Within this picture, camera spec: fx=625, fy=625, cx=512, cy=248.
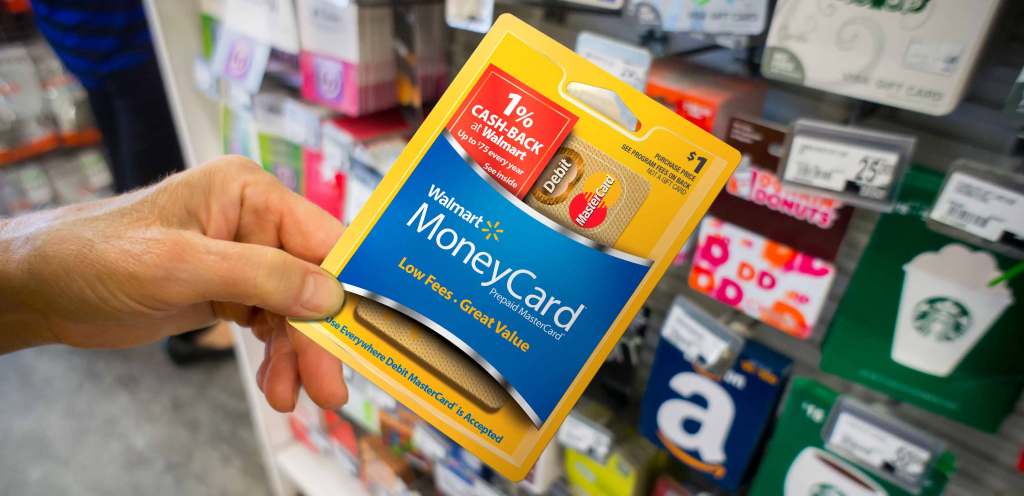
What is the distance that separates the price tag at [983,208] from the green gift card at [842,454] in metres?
0.26

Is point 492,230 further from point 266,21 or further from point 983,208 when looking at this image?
point 266,21

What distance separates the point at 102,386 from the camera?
7.91ft

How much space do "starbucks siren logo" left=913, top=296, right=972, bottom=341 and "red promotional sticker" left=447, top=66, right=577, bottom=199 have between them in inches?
18.6

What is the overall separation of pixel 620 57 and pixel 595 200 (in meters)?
0.26

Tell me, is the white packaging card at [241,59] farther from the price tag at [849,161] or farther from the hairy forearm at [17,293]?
the price tag at [849,161]

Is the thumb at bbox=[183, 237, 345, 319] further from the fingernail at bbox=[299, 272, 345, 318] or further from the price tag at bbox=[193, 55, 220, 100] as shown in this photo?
the price tag at bbox=[193, 55, 220, 100]

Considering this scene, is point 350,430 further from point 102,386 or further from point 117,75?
point 102,386

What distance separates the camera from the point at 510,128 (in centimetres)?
61

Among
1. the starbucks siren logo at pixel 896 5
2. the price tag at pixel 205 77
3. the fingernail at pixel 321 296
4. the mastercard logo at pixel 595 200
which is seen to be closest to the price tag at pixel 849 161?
the starbucks siren logo at pixel 896 5

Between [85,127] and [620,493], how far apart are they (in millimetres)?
2892

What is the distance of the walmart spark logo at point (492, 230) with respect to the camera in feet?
1.99

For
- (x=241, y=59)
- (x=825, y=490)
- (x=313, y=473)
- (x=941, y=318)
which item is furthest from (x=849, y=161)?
(x=313, y=473)

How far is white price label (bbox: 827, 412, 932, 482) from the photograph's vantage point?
2.43 feet

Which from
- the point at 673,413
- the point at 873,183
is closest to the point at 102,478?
the point at 673,413
